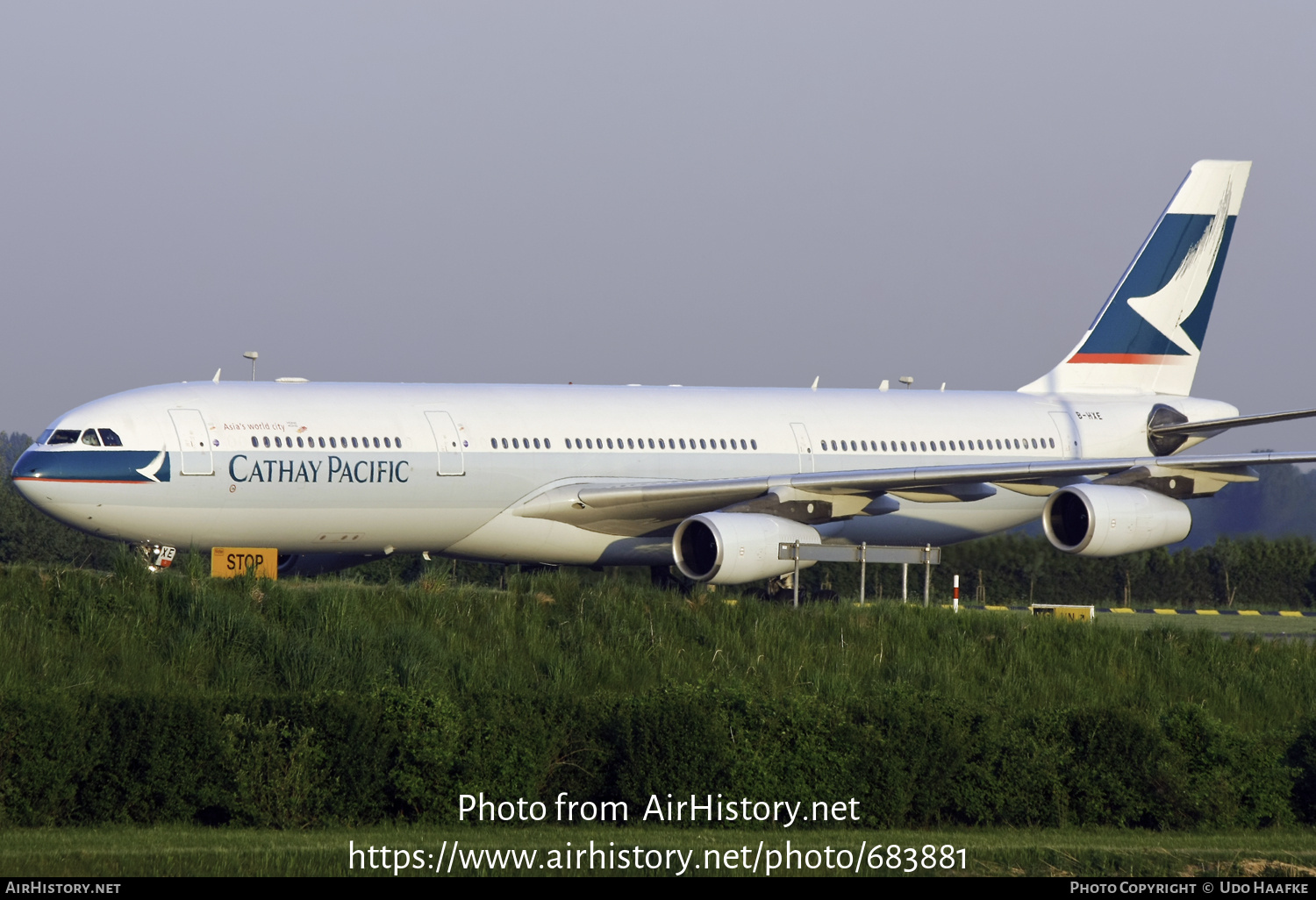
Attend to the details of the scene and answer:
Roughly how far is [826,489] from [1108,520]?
5.05m

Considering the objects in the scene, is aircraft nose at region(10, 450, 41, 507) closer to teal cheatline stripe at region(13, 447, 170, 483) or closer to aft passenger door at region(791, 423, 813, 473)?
teal cheatline stripe at region(13, 447, 170, 483)

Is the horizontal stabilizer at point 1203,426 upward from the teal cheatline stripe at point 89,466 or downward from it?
upward

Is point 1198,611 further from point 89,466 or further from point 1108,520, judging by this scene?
point 89,466

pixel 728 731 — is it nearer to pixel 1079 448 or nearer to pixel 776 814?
pixel 776 814

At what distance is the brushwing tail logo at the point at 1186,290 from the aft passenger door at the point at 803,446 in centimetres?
1010

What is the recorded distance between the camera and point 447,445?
30219mm

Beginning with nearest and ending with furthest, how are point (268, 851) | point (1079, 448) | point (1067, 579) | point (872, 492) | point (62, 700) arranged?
point (268, 851) < point (62, 700) < point (872, 492) < point (1079, 448) < point (1067, 579)

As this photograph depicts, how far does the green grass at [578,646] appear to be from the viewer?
2000 centimetres

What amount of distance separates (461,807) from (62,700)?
407 centimetres

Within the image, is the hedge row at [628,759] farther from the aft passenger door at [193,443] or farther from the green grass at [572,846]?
the aft passenger door at [193,443]

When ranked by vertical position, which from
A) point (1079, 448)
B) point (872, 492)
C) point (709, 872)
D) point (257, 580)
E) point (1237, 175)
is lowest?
point (709, 872)

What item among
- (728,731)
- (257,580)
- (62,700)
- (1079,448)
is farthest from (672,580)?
(62,700)

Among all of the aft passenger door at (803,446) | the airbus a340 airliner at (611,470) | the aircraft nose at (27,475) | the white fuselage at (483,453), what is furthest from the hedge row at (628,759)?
the aft passenger door at (803,446)

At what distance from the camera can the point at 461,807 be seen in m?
16.8
